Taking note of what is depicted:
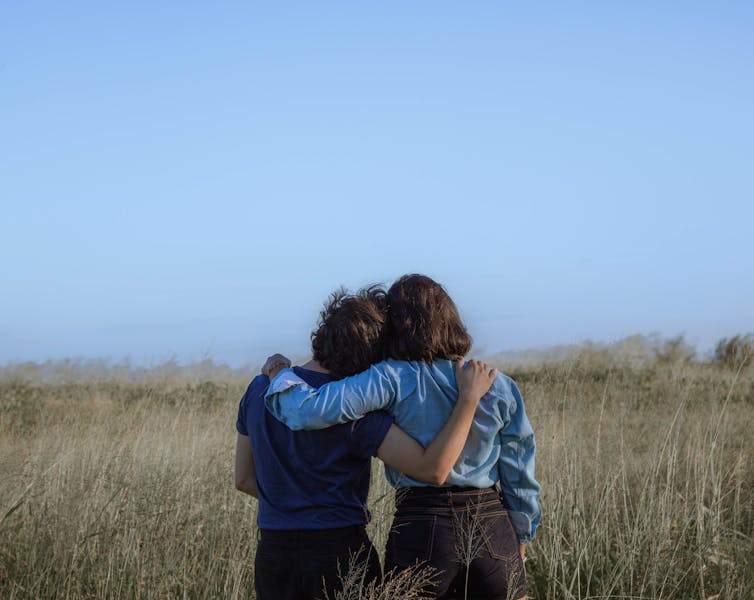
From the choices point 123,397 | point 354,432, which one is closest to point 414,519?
point 354,432

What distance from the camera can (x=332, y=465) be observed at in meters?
2.89

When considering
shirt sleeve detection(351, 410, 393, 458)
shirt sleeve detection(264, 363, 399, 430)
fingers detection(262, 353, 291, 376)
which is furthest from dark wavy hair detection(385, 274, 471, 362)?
fingers detection(262, 353, 291, 376)

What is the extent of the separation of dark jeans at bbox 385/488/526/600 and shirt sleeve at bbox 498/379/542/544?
8cm

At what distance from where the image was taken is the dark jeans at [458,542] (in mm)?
2811

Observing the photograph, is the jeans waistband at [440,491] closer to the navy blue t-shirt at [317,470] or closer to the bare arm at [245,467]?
the navy blue t-shirt at [317,470]

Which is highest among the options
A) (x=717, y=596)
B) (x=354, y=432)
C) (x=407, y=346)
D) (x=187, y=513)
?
(x=407, y=346)

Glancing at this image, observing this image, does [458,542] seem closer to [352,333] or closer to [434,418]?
[434,418]

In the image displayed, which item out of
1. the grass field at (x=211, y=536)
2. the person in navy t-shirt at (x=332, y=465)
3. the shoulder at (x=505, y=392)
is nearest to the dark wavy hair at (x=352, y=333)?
the person in navy t-shirt at (x=332, y=465)

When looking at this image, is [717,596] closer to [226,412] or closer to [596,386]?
[226,412]

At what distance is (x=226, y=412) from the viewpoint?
1043cm

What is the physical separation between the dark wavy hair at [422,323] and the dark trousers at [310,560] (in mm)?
631

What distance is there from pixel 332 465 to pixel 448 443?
40 centimetres

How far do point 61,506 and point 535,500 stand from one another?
3.08 meters

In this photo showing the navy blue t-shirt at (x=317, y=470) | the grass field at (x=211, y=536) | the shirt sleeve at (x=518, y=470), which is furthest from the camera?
the grass field at (x=211, y=536)
